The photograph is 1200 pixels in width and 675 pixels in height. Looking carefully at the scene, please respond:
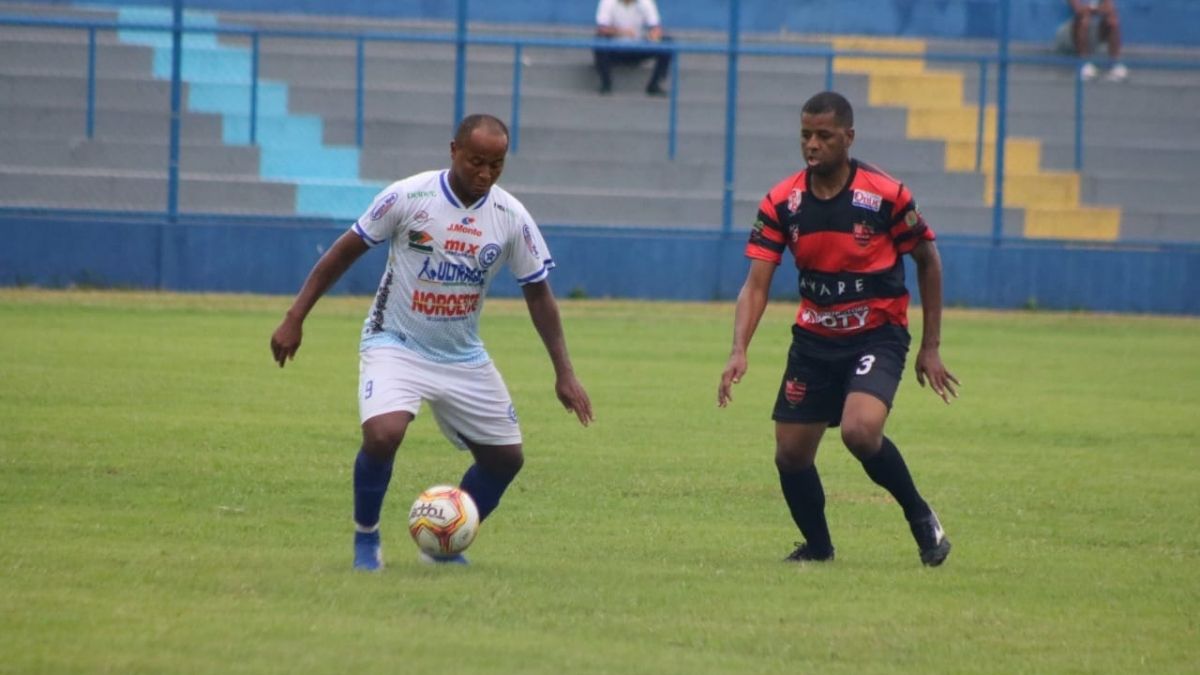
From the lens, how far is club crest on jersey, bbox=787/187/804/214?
781 centimetres

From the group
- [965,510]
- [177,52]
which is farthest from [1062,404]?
[177,52]

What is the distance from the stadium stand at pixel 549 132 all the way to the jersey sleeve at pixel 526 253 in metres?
14.7

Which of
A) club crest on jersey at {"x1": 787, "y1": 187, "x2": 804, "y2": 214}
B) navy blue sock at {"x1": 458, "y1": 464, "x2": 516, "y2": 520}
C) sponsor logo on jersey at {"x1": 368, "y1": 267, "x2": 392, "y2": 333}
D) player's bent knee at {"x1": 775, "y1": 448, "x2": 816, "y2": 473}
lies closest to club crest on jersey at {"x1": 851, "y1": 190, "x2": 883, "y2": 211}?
club crest on jersey at {"x1": 787, "y1": 187, "x2": 804, "y2": 214}

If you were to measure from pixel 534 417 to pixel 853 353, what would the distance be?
5.02 metres

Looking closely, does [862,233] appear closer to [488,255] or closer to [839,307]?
[839,307]

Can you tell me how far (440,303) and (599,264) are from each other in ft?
48.1

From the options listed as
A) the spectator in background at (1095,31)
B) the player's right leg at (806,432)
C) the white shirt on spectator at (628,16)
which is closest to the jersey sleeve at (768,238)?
the player's right leg at (806,432)

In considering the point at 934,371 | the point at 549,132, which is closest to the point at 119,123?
the point at 549,132

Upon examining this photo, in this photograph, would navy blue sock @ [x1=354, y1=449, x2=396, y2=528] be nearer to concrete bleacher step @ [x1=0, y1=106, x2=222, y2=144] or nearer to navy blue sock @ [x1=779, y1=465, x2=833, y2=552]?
navy blue sock @ [x1=779, y1=465, x2=833, y2=552]

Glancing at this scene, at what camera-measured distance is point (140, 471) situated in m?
9.61

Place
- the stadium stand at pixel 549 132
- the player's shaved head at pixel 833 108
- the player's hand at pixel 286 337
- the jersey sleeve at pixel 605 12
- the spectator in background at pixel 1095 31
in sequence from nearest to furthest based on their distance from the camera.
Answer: the player's hand at pixel 286 337 → the player's shaved head at pixel 833 108 → the stadium stand at pixel 549 132 → the jersey sleeve at pixel 605 12 → the spectator in background at pixel 1095 31

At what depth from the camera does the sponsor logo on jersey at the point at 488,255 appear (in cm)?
735

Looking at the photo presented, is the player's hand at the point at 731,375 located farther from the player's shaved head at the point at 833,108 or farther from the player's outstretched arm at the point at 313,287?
the player's outstretched arm at the point at 313,287

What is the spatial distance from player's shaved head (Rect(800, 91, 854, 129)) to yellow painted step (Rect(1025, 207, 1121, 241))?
690 inches
